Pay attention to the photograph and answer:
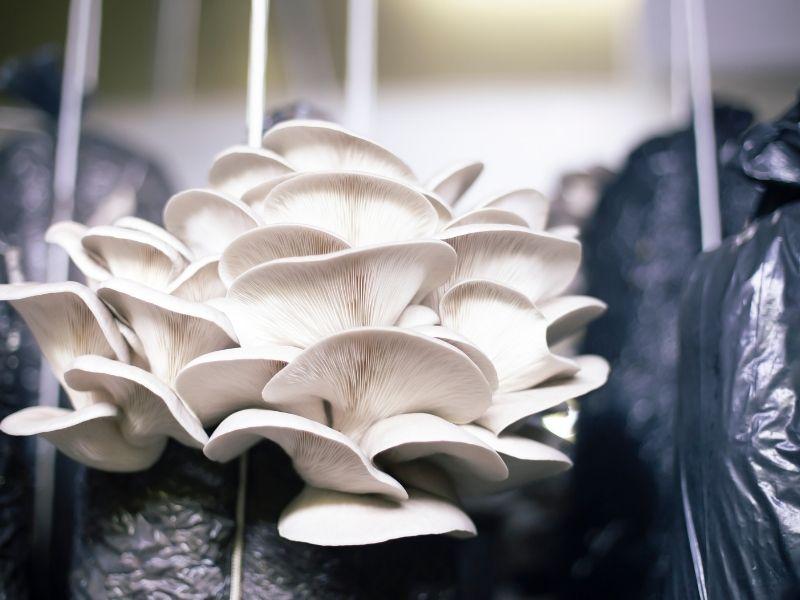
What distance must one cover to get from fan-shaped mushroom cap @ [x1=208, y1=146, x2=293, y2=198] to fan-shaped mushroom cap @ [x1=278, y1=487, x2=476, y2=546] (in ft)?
1.63

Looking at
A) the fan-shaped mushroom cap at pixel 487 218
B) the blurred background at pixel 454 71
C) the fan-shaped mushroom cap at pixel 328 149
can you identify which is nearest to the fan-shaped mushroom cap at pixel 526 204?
the fan-shaped mushroom cap at pixel 487 218

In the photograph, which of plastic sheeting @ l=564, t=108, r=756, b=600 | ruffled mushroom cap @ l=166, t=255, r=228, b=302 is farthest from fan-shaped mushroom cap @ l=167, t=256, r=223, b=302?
plastic sheeting @ l=564, t=108, r=756, b=600

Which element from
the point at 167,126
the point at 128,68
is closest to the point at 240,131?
the point at 167,126

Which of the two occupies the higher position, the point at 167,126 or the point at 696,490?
the point at 167,126

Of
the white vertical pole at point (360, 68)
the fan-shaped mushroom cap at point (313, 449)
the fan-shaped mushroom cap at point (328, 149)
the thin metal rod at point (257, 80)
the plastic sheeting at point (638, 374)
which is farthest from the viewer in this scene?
the white vertical pole at point (360, 68)

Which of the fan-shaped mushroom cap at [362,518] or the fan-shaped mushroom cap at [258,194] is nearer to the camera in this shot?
the fan-shaped mushroom cap at [362,518]

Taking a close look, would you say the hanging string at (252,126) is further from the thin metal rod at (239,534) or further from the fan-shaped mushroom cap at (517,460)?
the fan-shaped mushroom cap at (517,460)

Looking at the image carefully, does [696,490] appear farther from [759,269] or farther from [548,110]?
[548,110]

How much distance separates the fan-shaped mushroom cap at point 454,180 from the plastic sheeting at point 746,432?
0.45 metres

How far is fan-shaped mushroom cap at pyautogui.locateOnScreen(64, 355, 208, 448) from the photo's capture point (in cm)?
73

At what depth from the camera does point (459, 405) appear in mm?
821

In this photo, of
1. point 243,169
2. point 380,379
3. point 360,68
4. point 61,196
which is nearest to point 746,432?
point 380,379

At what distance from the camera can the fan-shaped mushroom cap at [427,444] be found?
734 millimetres

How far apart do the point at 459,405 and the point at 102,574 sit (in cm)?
57
